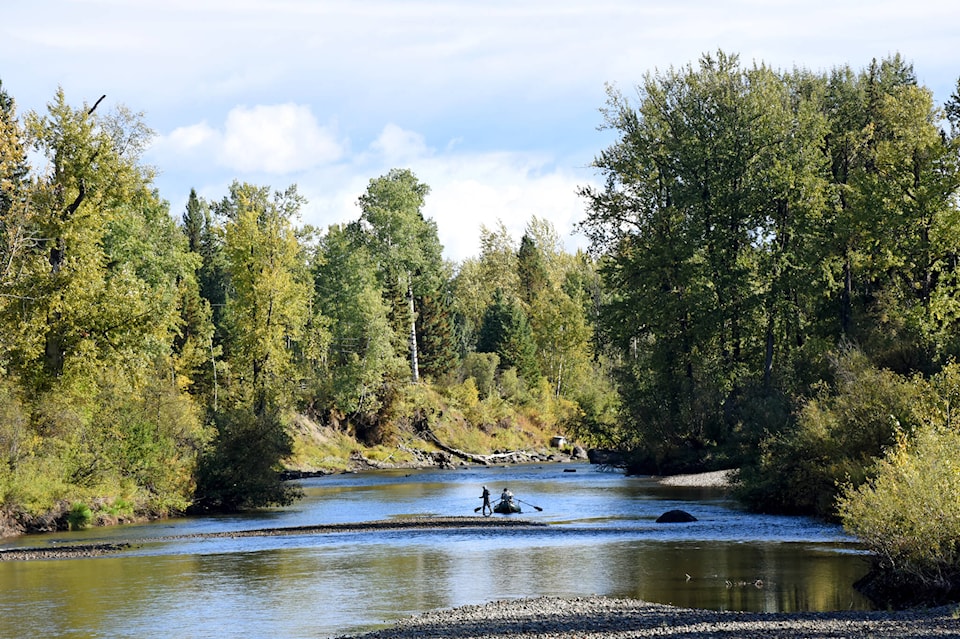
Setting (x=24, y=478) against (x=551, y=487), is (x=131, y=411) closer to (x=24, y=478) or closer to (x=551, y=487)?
(x=24, y=478)

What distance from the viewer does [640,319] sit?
64.2 meters

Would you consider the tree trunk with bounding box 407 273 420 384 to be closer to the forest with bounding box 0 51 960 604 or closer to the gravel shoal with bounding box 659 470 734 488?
the forest with bounding box 0 51 960 604

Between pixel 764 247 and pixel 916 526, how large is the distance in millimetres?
42747

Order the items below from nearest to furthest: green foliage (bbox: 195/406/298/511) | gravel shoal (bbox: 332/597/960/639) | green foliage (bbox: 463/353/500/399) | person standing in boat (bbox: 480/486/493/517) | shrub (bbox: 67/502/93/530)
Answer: gravel shoal (bbox: 332/597/960/639) → shrub (bbox: 67/502/93/530) → person standing in boat (bbox: 480/486/493/517) → green foliage (bbox: 195/406/298/511) → green foliage (bbox: 463/353/500/399)

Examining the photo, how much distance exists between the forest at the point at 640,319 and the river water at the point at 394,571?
250 centimetres

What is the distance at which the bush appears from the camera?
20.4 metres

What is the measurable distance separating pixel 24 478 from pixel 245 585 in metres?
18.6

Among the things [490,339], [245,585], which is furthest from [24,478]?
[490,339]

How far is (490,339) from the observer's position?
4402 inches

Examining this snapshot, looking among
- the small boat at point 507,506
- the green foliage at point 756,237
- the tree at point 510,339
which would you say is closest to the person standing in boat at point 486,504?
the small boat at point 507,506

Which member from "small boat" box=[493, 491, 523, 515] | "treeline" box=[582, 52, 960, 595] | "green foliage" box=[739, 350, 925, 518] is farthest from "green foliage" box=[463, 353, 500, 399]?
"green foliage" box=[739, 350, 925, 518]

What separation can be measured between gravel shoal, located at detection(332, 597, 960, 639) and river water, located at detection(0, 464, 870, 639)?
1.51m

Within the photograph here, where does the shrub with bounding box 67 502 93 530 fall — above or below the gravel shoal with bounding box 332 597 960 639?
above

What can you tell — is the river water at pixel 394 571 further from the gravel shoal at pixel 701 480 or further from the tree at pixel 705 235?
the tree at pixel 705 235
